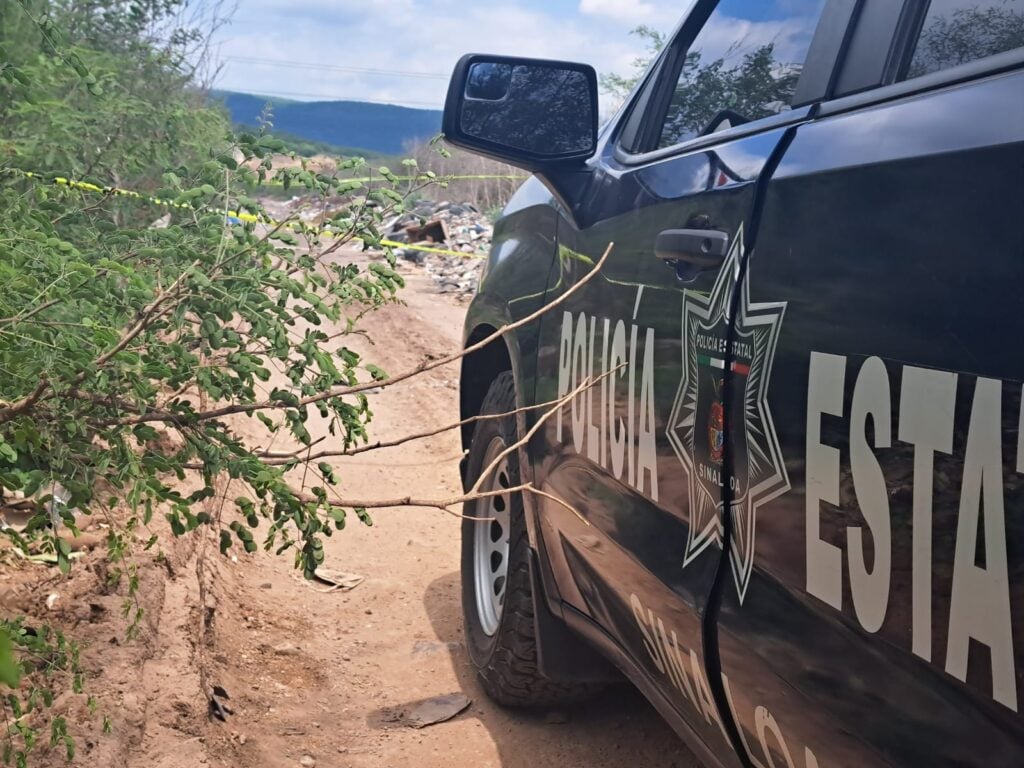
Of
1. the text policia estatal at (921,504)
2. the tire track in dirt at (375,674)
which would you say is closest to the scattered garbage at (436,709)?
the tire track in dirt at (375,674)

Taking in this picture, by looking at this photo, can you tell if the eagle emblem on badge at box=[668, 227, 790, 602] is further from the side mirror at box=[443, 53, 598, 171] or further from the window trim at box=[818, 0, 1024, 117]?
the side mirror at box=[443, 53, 598, 171]

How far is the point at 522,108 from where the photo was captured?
8.79 ft

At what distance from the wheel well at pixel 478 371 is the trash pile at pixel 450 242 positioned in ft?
36.7

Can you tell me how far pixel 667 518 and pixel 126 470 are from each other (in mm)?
982

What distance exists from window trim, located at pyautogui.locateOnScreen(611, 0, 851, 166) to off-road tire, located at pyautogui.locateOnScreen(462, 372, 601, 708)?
0.85m

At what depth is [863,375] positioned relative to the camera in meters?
1.35

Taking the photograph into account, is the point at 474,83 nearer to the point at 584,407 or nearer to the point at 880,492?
the point at 584,407

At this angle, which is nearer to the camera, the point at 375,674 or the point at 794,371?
the point at 794,371

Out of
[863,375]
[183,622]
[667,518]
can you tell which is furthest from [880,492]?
[183,622]

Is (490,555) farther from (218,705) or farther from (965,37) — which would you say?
(965,37)

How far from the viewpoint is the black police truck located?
3.88 feet

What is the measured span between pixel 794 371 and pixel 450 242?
21122mm

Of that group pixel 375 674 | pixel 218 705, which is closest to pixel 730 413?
pixel 218 705

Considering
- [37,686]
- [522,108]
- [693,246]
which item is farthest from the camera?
[522,108]
